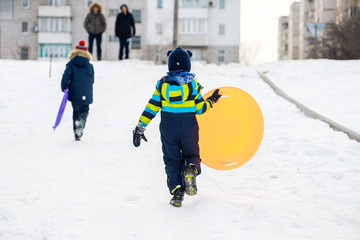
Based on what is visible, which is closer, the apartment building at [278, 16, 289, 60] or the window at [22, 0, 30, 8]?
the window at [22, 0, 30, 8]

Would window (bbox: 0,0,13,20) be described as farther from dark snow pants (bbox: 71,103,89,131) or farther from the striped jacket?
the striped jacket

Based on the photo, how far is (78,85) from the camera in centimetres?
771

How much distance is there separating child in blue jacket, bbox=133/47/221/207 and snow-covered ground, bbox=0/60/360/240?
0.25 meters

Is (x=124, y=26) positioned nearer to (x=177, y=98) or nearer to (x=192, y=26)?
(x=177, y=98)

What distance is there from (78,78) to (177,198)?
4249 mm

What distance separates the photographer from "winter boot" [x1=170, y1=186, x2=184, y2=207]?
415cm

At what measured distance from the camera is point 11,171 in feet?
18.0

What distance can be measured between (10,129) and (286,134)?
528cm

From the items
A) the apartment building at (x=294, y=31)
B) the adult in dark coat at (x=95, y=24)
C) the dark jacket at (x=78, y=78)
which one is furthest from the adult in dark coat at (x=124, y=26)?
the apartment building at (x=294, y=31)

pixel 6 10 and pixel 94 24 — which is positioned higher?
pixel 6 10

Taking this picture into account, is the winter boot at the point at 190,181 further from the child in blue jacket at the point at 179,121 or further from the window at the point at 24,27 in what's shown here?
the window at the point at 24,27

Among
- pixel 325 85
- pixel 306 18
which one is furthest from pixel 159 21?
pixel 325 85

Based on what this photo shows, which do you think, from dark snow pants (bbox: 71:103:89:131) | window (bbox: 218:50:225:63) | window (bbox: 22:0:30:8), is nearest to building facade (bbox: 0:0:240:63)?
window (bbox: 218:50:225:63)

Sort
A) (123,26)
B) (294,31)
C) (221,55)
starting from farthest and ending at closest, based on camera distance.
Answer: (294,31)
(221,55)
(123,26)
